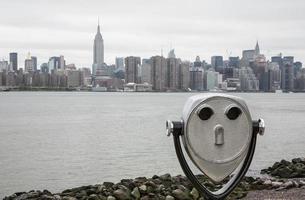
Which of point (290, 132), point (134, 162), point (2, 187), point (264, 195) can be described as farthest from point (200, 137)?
point (290, 132)

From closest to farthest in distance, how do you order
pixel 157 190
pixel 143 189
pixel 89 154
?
1. pixel 143 189
2. pixel 157 190
3. pixel 89 154


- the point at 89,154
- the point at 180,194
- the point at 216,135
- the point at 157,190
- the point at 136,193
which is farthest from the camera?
the point at 89,154

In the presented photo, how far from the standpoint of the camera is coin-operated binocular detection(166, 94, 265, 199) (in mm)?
4855

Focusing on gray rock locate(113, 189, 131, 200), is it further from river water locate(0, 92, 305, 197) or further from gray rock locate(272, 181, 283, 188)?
river water locate(0, 92, 305, 197)

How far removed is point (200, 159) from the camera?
4906 millimetres

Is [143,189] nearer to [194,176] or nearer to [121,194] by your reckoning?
[121,194]

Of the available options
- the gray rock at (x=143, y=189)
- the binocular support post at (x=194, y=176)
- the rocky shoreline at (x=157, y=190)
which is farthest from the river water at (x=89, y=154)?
the binocular support post at (x=194, y=176)

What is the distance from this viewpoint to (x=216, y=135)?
4895 mm


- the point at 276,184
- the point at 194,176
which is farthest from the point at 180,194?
the point at 194,176

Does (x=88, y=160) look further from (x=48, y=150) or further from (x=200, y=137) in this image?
(x=200, y=137)

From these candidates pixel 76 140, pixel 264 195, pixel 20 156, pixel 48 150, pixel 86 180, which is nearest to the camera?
pixel 264 195

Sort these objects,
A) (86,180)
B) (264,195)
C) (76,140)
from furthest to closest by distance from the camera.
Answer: (76,140)
(86,180)
(264,195)

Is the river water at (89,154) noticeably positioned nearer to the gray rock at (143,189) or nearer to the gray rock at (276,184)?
the gray rock at (143,189)

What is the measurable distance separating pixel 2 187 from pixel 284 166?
900 centimetres
